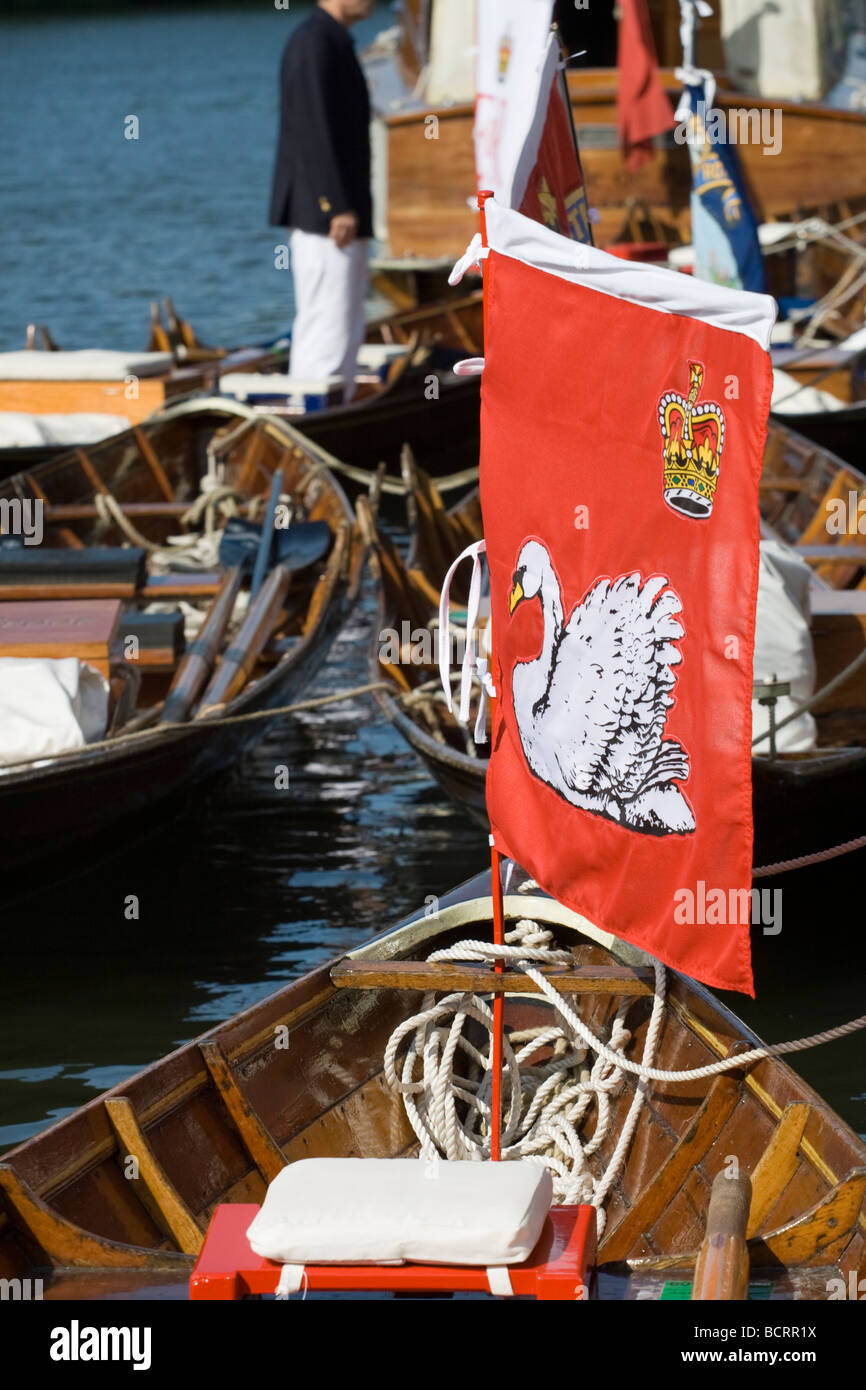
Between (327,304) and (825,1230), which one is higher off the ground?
(327,304)

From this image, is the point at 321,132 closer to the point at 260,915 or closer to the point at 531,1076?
the point at 260,915

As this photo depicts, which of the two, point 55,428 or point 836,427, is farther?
point 836,427

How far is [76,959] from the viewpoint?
271 inches

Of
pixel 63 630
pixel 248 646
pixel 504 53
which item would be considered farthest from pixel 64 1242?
pixel 504 53

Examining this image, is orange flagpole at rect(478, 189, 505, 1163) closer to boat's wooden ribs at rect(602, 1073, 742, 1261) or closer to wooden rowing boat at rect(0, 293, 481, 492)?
boat's wooden ribs at rect(602, 1073, 742, 1261)

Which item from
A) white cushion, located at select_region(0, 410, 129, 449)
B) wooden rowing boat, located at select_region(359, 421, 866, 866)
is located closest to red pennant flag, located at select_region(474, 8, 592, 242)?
wooden rowing boat, located at select_region(359, 421, 866, 866)

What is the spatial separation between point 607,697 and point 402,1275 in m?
1.32

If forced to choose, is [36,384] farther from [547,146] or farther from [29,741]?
[547,146]

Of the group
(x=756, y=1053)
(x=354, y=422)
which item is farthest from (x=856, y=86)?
(x=756, y=1053)

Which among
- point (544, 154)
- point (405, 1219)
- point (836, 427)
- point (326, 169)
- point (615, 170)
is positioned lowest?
point (405, 1219)

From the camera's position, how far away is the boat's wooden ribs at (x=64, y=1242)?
3.77 m

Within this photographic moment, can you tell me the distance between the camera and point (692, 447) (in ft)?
12.4

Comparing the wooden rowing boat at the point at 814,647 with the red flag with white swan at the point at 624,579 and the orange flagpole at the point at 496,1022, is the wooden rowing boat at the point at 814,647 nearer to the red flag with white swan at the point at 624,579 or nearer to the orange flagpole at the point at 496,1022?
the orange flagpole at the point at 496,1022
